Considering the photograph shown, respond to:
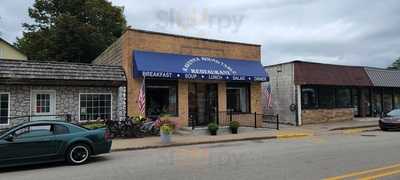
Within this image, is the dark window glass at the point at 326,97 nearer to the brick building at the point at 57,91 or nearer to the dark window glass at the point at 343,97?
the dark window glass at the point at 343,97

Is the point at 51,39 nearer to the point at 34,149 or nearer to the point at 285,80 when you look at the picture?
the point at 285,80

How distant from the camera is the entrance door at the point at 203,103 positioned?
70.4 feet

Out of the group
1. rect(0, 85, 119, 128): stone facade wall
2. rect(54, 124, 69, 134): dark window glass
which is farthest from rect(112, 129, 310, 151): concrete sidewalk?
rect(0, 85, 119, 128): stone facade wall

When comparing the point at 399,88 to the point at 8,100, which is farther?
the point at 399,88

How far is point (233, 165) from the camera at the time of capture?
9.92m

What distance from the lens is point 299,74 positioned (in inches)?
1017

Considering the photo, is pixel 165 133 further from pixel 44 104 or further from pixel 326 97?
pixel 326 97

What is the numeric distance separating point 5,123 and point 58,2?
83.1 ft

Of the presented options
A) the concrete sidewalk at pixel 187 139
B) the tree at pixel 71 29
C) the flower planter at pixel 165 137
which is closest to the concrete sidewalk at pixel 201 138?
the concrete sidewalk at pixel 187 139

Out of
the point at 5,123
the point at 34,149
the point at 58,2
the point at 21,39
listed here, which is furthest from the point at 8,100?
the point at 21,39

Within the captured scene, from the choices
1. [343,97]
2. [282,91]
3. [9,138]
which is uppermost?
[282,91]

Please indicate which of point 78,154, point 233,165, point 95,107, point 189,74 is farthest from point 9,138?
point 189,74

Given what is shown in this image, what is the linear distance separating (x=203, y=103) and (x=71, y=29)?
19786 mm

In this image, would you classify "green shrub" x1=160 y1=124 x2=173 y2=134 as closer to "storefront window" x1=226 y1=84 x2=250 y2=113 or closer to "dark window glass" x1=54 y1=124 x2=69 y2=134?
"dark window glass" x1=54 y1=124 x2=69 y2=134
